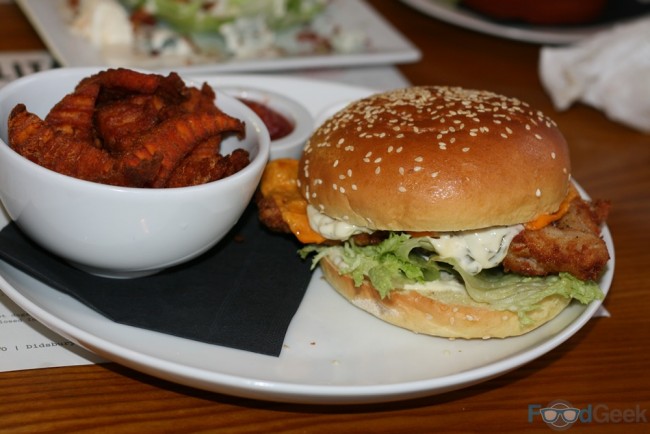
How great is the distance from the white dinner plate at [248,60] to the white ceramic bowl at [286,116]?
519 mm

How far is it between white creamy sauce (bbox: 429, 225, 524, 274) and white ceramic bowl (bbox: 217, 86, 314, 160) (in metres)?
0.63

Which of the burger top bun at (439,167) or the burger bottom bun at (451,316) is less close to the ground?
the burger top bun at (439,167)

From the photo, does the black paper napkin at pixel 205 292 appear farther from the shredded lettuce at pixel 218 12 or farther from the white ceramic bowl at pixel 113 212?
the shredded lettuce at pixel 218 12

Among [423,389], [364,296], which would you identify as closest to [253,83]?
[364,296]

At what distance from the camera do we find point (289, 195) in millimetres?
1900

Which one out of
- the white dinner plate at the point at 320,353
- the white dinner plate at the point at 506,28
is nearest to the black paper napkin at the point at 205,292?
the white dinner plate at the point at 320,353

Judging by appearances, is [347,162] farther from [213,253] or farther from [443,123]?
[213,253]

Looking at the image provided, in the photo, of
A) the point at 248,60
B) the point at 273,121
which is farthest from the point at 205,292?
the point at 248,60

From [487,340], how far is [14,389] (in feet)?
3.41

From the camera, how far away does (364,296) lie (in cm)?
170

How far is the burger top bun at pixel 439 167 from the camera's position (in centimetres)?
159

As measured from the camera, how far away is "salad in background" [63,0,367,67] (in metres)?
3.05

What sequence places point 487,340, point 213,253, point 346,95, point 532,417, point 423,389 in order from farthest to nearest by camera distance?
point 346,95
point 213,253
point 487,340
point 532,417
point 423,389

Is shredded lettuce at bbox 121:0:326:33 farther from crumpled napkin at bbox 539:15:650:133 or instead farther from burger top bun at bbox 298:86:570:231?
burger top bun at bbox 298:86:570:231
